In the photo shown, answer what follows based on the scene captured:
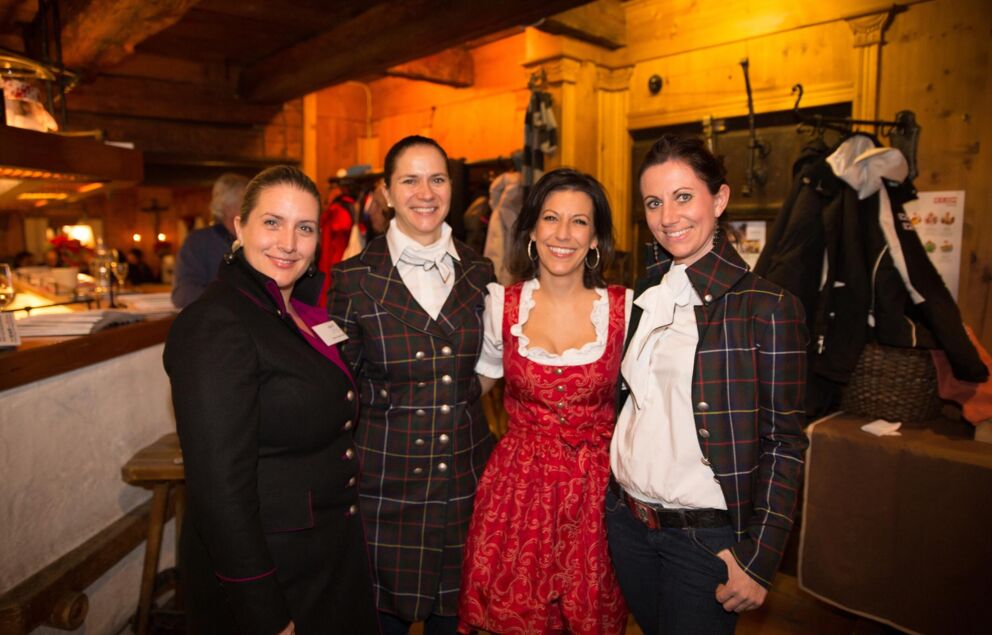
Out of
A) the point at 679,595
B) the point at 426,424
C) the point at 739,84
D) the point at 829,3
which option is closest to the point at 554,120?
the point at 739,84

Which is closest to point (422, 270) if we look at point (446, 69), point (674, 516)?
point (674, 516)

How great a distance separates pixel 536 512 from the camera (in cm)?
158

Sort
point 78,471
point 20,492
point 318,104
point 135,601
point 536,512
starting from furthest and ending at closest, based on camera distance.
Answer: point 318,104 < point 135,601 < point 78,471 < point 20,492 < point 536,512

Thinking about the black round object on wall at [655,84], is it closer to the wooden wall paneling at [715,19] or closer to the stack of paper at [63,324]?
the wooden wall paneling at [715,19]

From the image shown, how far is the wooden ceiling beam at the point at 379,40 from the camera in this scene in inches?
125

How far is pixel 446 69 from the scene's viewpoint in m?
5.67

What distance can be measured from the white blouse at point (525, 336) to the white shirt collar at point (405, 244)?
17cm

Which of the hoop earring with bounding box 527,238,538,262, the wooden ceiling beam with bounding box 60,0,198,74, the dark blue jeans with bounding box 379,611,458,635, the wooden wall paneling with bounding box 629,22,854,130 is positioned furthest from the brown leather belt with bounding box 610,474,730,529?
the wooden ceiling beam with bounding box 60,0,198,74

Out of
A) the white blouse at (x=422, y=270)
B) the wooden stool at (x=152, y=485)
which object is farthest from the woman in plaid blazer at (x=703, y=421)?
the wooden stool at (x=152, y=485)

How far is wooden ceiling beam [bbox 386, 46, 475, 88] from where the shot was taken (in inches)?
214

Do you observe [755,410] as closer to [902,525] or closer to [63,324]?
[902,525]

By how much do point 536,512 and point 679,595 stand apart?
376mm

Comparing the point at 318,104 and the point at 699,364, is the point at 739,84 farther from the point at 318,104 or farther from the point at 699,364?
the point at 318,104

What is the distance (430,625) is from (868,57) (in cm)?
322
